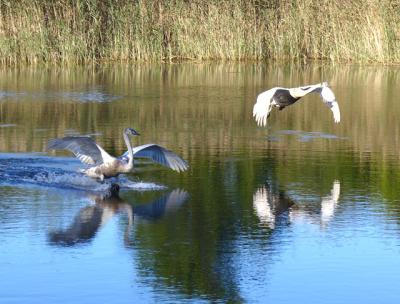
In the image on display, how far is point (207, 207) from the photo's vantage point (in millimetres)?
12047

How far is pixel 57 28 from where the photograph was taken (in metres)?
27.7

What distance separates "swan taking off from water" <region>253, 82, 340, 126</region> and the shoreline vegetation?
488 inches

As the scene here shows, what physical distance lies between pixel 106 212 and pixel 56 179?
1.73 metres

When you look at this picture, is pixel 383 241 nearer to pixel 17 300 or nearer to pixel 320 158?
pixel 17 300

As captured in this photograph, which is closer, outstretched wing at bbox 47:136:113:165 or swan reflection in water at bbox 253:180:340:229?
swan reflection in water at bbox 253:180:340:229

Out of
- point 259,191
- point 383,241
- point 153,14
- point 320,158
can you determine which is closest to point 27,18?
point 153,14

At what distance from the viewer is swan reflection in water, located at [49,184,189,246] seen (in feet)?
35.2

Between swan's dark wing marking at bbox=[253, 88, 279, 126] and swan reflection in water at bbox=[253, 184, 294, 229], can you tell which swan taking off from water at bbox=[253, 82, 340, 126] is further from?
swan reflection in water at bbox=[253, 184, 294, 229]

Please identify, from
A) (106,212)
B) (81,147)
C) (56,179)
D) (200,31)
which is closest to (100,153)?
(81,147)

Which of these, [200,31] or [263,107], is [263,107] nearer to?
[263,107]

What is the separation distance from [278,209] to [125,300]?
3.77 m

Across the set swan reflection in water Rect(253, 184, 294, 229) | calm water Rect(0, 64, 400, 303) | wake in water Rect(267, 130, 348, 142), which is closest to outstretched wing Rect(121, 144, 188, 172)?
calm water Rect(0, 64, 400, 303)

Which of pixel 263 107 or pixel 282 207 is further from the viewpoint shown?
pixel 263 107

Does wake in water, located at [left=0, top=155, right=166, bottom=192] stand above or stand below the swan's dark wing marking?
below
